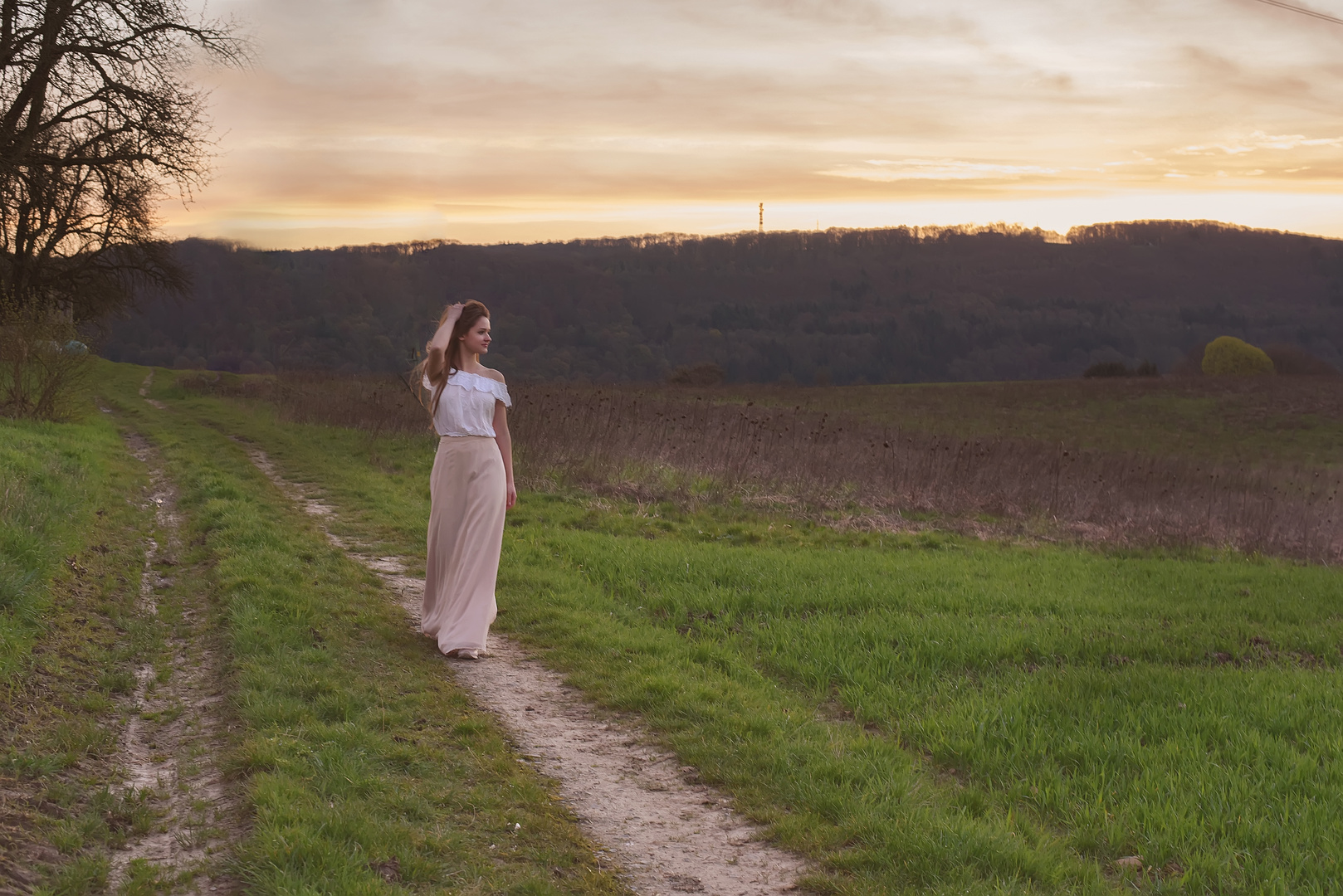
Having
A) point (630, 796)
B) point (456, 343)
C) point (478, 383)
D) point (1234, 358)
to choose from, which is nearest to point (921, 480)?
point (478, 383)

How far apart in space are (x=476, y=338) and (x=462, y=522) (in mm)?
1360

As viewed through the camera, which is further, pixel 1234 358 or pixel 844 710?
pixel 1234 358

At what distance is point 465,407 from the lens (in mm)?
7078

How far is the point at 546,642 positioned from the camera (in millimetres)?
7078

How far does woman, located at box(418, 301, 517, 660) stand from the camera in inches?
277

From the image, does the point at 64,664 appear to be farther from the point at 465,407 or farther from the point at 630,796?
the point at 630,796

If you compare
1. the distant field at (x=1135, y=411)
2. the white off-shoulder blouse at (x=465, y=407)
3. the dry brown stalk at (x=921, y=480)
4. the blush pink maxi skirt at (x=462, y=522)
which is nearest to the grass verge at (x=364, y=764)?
the blush pink maxi skirt at (x=462, y=522)

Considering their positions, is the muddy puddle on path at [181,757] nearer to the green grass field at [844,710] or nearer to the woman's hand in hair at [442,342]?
the green grass field at [844,710]

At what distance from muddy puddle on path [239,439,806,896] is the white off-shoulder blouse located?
167 cm

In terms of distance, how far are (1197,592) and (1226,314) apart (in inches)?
4223

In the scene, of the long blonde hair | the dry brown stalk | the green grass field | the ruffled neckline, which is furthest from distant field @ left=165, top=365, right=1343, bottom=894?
the dry brown stalk

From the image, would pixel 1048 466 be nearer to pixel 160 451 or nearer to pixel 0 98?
pixel 160 451

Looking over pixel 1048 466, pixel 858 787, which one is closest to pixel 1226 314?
pixel 1048 466

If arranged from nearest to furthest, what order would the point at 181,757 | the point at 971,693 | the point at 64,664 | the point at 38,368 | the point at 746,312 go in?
the point at 181,757 → the point at 64,664 → the point at 971,693 → the point at 38,368 → the point at 746,312
